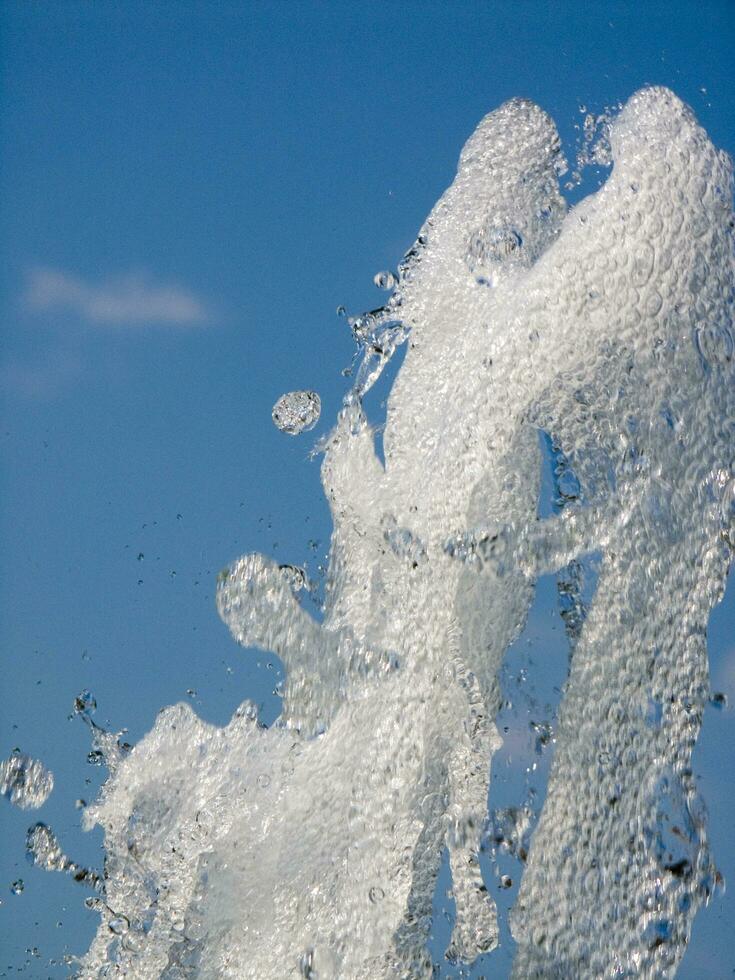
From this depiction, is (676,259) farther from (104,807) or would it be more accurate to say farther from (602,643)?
(104,807)

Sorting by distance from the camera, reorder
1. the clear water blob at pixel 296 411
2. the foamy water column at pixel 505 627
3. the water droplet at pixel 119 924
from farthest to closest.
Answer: the clear water blob at pixel 296 411
the water droplet at pixel 119 924
the foamy water column at pixel 505 627

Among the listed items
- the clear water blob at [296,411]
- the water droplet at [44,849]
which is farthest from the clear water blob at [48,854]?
the clear water blob at [296,411]

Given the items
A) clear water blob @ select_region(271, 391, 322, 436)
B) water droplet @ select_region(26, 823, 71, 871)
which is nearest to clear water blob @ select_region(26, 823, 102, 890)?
water droplet @ select_region(26, 823, 71, 871)

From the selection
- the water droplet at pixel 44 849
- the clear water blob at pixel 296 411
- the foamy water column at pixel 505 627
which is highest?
the clear water blob at pixel 296 411

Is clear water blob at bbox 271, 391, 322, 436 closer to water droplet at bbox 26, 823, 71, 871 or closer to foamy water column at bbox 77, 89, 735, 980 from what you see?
foamy water column at bbox 77, 89, 735, 980

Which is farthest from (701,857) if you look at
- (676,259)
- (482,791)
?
(676,259)

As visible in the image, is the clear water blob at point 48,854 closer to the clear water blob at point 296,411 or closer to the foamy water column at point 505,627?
the foamy water column at point 505,627

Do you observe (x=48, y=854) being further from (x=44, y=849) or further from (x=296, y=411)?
(x=296, y=411)
